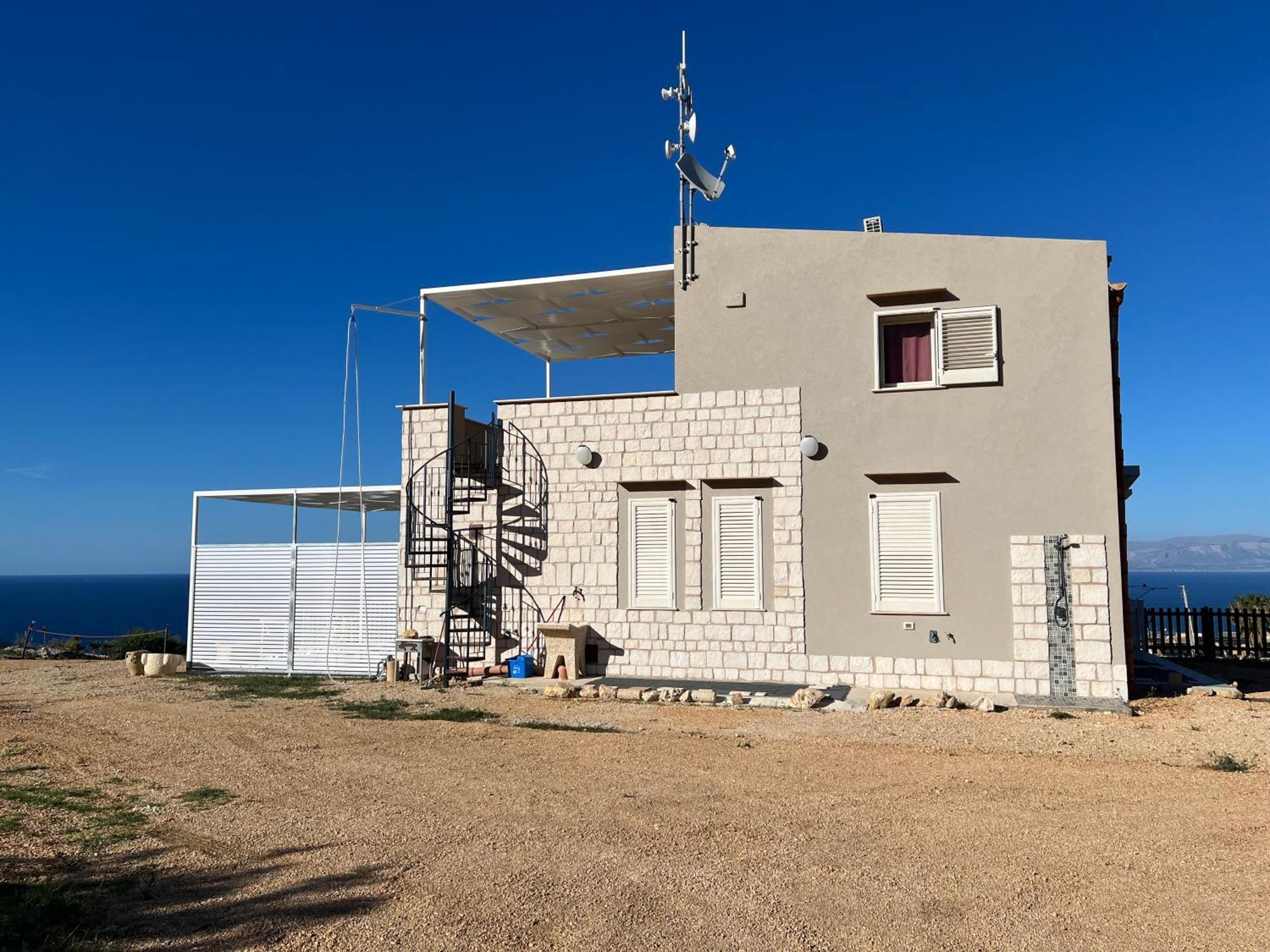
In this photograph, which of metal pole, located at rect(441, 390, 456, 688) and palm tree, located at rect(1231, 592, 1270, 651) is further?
palm tree, located at rect(1231, 592, 1270, 651)

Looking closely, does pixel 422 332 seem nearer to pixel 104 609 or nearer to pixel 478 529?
pixel 478 529

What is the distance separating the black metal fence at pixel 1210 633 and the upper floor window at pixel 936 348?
8.09 m

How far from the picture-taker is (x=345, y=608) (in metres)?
14.9

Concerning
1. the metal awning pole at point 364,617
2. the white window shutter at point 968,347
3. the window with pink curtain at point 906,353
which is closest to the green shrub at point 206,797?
the metal awning pole at point 364,617

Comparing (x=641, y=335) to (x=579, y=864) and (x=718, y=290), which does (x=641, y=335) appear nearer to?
(x=718, y=290)

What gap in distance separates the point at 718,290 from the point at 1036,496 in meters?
5.22

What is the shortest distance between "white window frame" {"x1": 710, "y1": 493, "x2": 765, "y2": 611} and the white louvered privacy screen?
17.0ft

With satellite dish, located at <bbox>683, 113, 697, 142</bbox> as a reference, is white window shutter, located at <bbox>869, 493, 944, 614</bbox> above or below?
below

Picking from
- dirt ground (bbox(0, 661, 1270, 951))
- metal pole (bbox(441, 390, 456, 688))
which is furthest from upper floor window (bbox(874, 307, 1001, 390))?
metal pole (bbox(441, 390, 456, 688))

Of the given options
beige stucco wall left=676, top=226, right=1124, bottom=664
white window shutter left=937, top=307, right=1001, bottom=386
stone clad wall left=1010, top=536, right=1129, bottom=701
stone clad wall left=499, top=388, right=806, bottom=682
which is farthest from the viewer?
stone clad wall left=499, top=388, right=806, bottom=682

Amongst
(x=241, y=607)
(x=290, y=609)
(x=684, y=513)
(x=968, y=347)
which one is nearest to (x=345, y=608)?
(x=290, y=609)

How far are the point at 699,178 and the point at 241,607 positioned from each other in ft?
34.3

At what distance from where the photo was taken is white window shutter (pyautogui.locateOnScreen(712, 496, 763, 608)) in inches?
502

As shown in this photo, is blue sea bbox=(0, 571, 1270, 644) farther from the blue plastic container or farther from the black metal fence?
the blue plastic container
